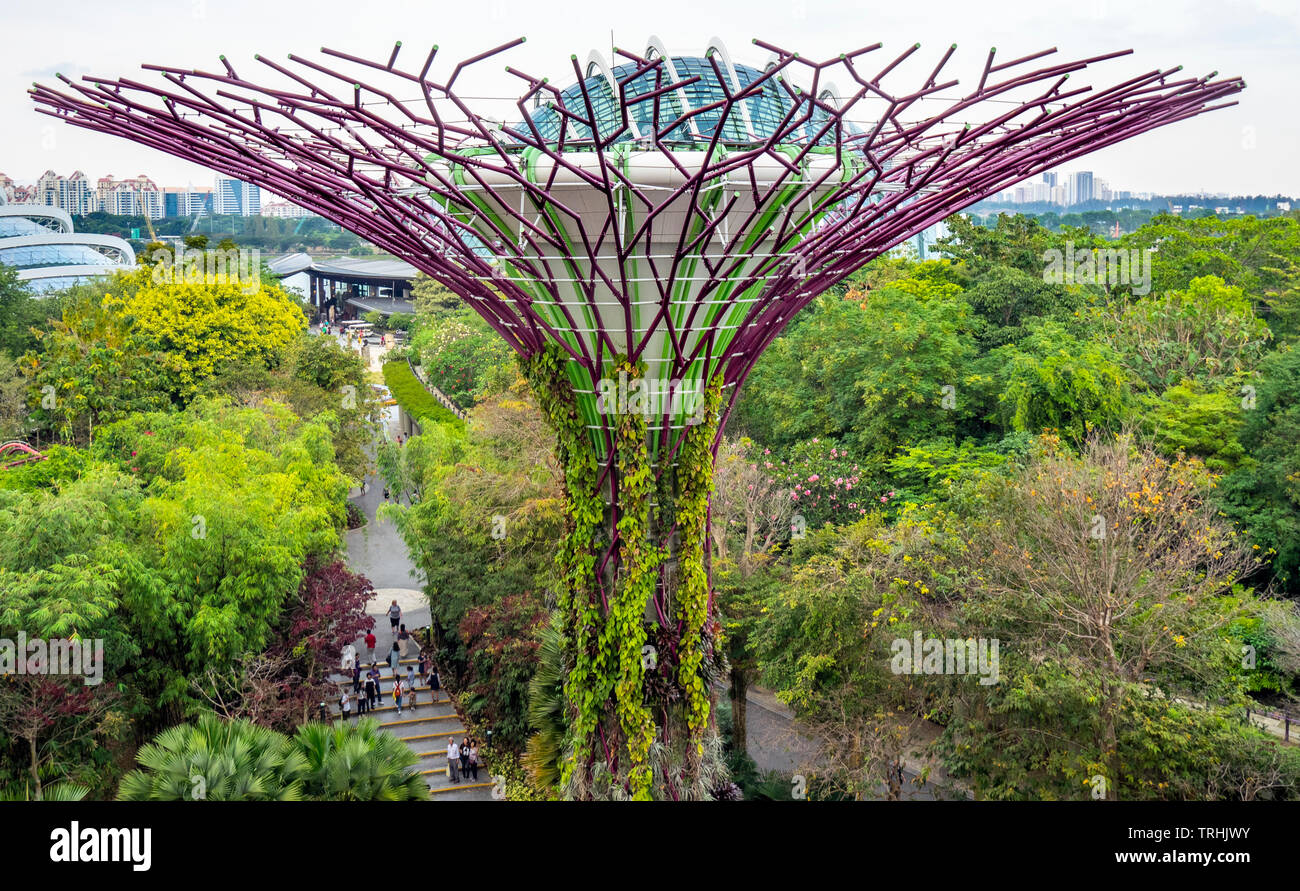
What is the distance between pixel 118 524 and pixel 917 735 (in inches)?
593

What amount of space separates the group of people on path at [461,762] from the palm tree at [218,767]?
6714mm

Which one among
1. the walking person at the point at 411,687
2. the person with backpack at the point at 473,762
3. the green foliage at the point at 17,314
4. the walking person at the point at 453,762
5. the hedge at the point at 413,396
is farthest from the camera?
the green foliage at the point at 17,314

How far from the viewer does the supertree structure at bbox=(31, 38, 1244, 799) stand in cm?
1438

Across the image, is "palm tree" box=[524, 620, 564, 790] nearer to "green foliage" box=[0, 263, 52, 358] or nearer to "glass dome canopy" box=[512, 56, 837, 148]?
"glass dome canopy" box=[512, 56, 837, 148]

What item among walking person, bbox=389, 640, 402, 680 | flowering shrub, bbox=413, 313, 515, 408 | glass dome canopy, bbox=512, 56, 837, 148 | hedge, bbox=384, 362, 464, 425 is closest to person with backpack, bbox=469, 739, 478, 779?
walking person, bbox=389, 640, 402, 680

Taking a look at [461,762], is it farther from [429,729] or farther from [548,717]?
[548,717]

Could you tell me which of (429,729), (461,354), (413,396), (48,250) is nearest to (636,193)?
(429,729)

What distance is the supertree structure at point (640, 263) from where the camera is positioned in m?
14.4

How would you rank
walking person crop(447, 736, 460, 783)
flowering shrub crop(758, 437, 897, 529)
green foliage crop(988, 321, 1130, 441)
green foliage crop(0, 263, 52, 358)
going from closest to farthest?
1. walking person crop(447, 736, 460, 783)
2. green foliage crop(988, 321, 1130, 441)
3. flowering shrub crop(758, 437, 897, 529)
4. green foliage crop(0, 263, 52, 358)

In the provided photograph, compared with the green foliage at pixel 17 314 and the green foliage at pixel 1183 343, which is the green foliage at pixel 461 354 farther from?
the green foliage at pixel 1183 343

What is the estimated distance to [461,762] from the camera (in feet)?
76.7

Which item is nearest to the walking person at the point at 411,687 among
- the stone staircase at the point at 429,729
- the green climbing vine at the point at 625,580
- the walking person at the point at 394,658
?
the stone staircase at the point at 429,729

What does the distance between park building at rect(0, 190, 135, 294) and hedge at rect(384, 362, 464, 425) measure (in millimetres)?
33297

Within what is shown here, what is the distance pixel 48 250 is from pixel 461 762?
7770 cm
